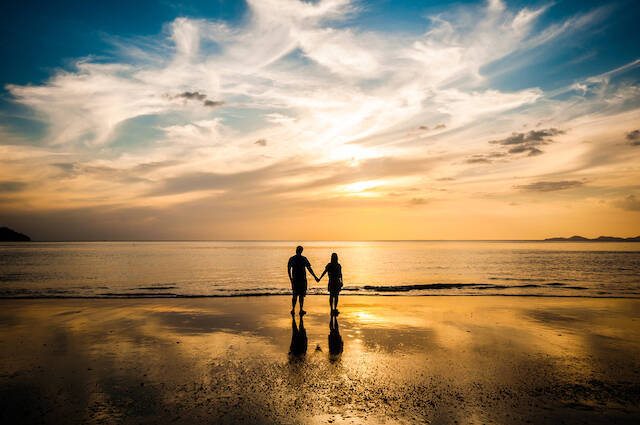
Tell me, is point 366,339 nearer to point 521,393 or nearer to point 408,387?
point 408,387

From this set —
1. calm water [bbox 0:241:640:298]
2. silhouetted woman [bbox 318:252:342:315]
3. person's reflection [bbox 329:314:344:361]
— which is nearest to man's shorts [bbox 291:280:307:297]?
silhouetted woman [bbox 318:252:342:315]

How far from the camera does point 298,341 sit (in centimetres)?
1027

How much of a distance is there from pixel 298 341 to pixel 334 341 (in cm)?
105

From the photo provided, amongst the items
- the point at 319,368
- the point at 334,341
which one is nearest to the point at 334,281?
the point at 334,341

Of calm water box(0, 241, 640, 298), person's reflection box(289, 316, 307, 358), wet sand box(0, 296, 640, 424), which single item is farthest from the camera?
calm water box(0, 241, 640, 298)

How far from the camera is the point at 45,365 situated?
8.05m

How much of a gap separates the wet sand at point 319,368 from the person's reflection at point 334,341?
0.09 metres

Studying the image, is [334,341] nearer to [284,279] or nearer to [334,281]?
[334,281]

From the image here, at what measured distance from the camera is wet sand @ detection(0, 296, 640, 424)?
578cm

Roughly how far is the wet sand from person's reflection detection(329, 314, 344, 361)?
3.4 inches

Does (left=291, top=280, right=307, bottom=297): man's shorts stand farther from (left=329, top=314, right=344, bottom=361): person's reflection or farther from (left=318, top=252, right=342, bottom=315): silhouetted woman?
(left=329, top=314, right=344, bottom=361): person's reflection

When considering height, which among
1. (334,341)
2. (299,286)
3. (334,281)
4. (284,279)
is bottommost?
(284,279)

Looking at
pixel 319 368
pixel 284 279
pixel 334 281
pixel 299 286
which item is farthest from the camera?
pixel 284 279

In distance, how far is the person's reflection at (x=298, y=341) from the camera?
9.06m
